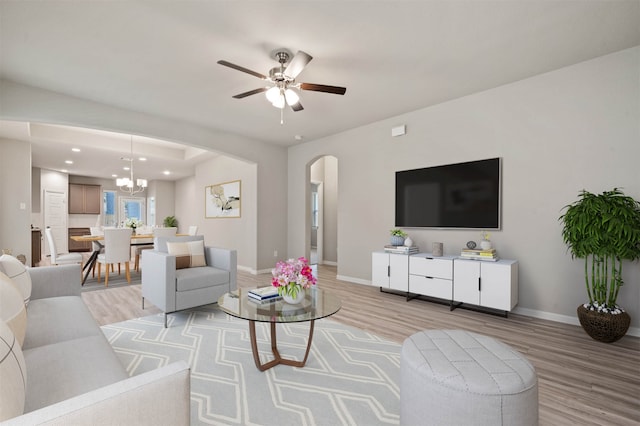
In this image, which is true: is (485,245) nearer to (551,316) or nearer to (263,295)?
(551,316)

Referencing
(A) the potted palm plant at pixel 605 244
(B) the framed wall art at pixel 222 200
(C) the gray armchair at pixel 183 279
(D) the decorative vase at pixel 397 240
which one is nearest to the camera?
(A) the potted palm plant at pixel 605 244

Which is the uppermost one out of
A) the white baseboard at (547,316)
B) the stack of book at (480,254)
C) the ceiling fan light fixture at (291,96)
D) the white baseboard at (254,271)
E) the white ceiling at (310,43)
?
the white ceiling at (310,43)

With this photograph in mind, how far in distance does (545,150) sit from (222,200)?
6.04 m

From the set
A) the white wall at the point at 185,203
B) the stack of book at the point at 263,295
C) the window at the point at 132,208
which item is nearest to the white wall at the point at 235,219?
the white wall at the point at 185,203

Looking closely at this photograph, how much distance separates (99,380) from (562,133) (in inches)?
162

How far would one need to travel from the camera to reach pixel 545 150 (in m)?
3.10

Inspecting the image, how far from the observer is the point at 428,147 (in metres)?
4.00

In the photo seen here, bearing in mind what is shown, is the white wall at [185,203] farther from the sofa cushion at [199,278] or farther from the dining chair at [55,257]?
the sofa cushion at [199,278]

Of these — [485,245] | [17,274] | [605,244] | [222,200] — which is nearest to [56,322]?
[17,274]

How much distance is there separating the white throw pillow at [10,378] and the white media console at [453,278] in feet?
11.5

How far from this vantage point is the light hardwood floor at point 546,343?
170 cm

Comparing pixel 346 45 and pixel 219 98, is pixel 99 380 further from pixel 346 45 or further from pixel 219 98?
pixel 219 98

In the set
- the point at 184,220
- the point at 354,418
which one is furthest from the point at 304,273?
the point at 184,220

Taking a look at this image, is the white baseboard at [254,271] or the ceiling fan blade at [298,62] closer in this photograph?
the ceiling fan blade at [298,62]
